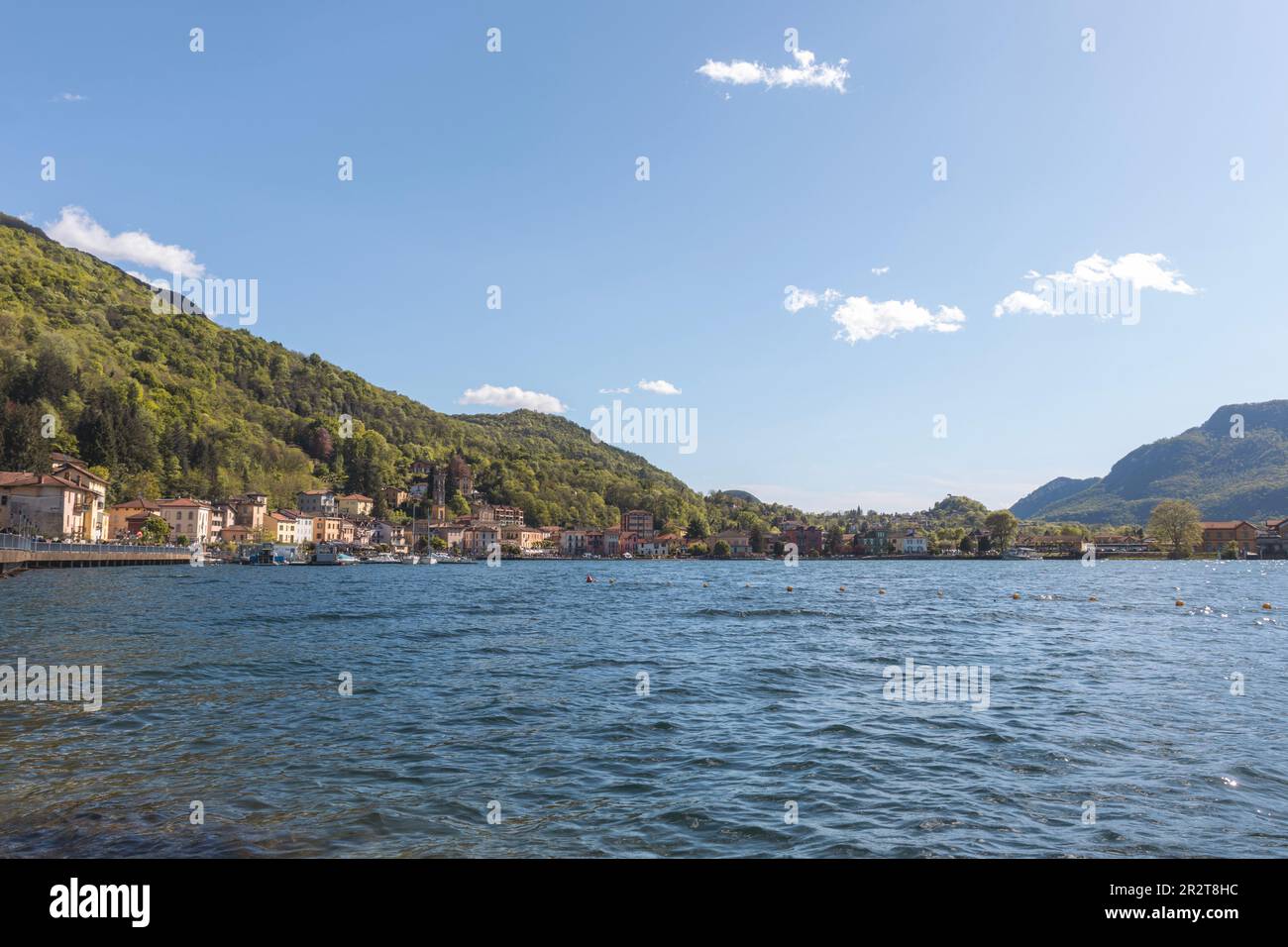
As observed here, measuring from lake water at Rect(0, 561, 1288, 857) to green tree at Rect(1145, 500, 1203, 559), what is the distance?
182750 mm

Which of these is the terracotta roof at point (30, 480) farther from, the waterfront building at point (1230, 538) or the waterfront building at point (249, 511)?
the waterfront building at point (1230, 538)

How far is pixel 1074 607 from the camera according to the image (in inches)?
2061

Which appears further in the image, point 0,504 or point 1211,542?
point 1211,542

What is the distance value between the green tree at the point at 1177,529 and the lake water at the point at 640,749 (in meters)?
183

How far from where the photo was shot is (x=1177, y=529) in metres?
188

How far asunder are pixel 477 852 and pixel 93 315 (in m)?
213

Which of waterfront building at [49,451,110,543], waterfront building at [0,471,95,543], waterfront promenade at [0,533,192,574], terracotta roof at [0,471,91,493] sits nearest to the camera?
waterfront promenade at [0,533,192,574]

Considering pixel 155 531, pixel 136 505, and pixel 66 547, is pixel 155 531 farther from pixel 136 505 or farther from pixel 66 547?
pixel 66 547

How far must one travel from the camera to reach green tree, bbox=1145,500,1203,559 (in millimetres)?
186625

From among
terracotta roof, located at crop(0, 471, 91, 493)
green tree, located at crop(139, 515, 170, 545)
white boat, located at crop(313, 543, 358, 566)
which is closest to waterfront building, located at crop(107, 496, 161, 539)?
green tree, located at crop(139, 515, 170, 545)

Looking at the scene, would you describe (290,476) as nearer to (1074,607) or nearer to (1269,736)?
(1074,607)

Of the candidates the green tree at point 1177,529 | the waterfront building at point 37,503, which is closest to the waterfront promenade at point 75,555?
the waterfront building at point 37,503

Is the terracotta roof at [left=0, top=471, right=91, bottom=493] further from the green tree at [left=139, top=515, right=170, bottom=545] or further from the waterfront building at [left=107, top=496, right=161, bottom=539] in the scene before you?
the waterfront building at [left=107, top=496, right=161, bottom=539]
